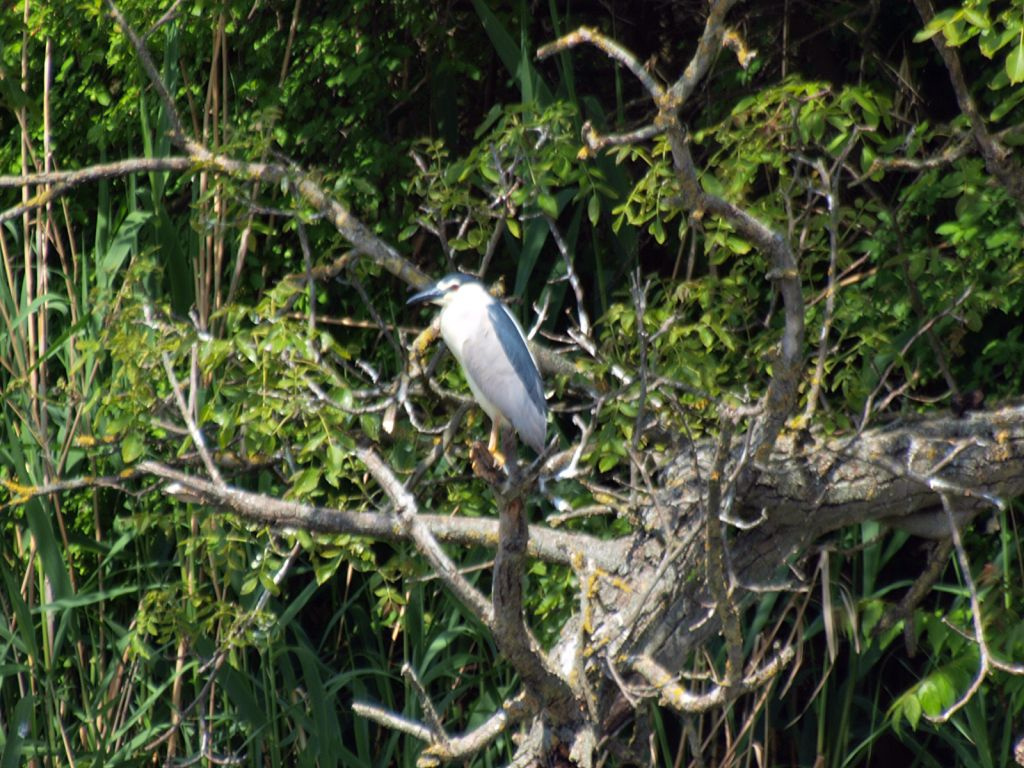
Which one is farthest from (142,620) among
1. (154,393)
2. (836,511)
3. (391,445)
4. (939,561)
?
(939,561)

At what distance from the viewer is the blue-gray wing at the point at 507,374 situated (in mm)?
2510

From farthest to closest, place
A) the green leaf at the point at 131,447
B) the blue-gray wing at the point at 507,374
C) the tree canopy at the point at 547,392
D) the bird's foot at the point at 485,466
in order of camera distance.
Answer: the blue-gray wing at the point at 507,374
the green leaf at the point at 131,447
the tree canopy at the point at 547,392
the bird's foot at the point at 485,466

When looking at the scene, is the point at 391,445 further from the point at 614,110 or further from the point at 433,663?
the point at 614,110

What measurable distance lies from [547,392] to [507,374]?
25cm

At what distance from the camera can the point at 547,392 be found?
274 cm

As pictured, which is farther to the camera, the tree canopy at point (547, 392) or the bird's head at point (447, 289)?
the bird's head at point (447, 289)

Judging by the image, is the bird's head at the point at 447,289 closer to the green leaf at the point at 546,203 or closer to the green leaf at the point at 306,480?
Result: the green leaf at the point at 546,203

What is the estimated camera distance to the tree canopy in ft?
7.36

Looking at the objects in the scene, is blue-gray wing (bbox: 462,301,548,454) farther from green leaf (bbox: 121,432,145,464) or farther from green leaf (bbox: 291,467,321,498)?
green leaf (bbox: 121,432,145,464)

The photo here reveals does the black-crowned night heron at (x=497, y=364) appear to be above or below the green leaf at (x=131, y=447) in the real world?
below

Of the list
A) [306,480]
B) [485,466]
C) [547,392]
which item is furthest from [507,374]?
[485,466]

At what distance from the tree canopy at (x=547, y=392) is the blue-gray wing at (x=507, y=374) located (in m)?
0.08

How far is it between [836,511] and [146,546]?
1.41 meters

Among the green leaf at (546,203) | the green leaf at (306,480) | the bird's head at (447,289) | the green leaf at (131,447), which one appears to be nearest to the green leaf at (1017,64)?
the green leaf at (546,203)
